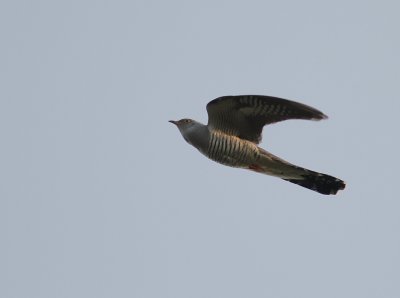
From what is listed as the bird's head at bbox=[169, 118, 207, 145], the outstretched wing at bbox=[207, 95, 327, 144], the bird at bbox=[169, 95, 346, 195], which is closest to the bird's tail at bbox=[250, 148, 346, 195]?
the bird at bbox=[169, 95, 346, 195]

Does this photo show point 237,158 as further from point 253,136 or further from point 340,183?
point 340,183

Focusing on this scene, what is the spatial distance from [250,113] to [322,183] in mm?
1786

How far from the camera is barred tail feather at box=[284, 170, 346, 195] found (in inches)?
675

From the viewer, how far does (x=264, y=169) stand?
1692 cm

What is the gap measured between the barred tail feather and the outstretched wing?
1.10 m

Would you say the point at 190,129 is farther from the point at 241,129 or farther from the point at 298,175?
the point at 298,175

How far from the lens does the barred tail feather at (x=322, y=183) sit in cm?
1714

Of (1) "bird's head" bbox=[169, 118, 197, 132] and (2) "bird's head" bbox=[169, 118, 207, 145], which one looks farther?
(1) "bird's head" bbox=[169, 118, 197, 132]

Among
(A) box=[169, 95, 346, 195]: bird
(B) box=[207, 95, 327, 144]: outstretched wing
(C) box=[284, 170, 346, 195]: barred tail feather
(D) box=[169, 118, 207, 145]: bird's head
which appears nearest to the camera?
(B) box=[207, 95, 327, 144]: outstretched wing

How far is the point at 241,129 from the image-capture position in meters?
16.8

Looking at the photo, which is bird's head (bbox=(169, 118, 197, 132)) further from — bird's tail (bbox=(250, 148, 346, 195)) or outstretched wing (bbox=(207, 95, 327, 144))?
bird's tail (bbox=(250, 148, 346, 195))

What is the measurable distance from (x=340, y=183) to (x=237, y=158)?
1.93 meters

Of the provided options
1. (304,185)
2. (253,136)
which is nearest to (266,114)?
(253,136)

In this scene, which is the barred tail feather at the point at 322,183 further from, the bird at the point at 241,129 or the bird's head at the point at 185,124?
the bird's head at the point at 185,124
